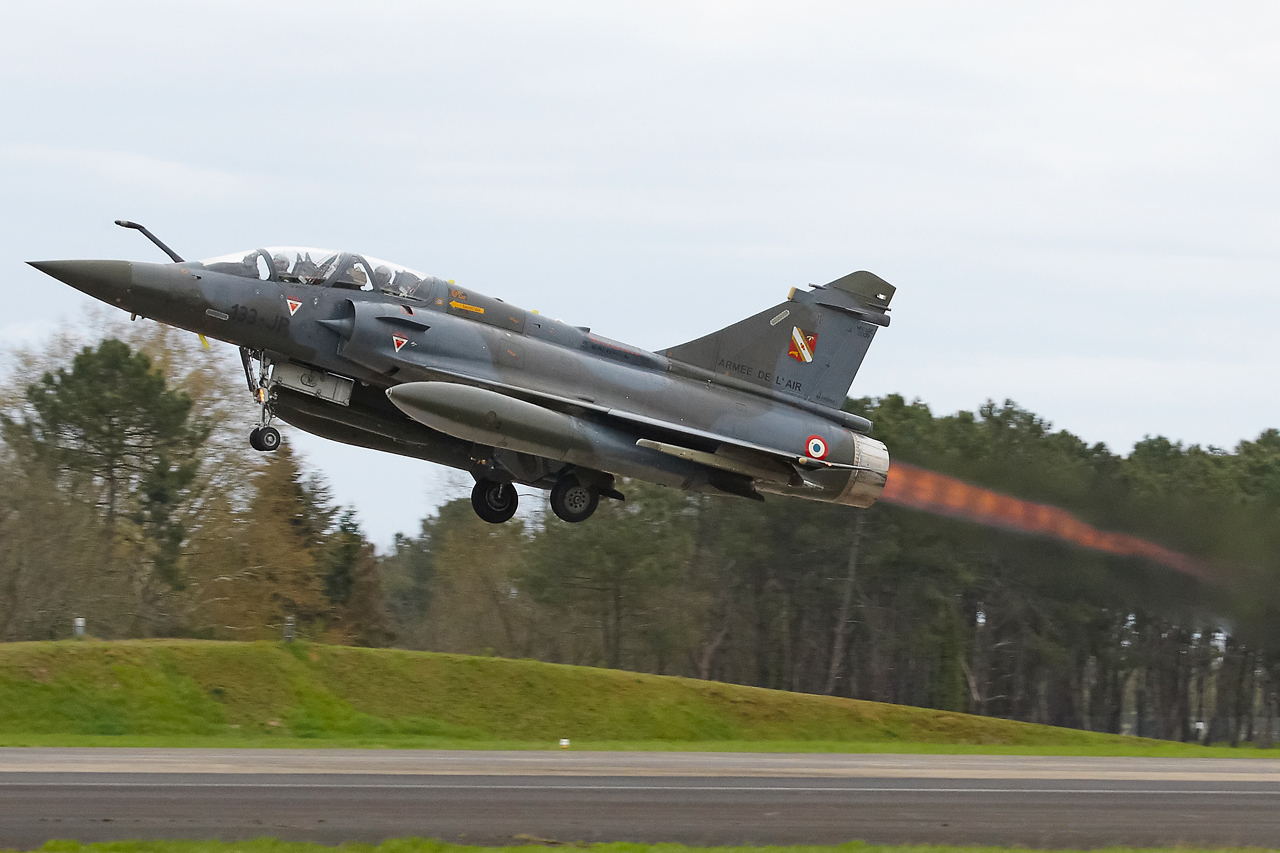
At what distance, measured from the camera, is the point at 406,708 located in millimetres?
27422

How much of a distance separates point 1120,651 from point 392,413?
31691 millimetres

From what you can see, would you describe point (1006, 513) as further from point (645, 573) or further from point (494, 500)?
point (645, 573)

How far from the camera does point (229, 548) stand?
43344mm

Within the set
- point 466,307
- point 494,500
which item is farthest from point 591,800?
point 466,307

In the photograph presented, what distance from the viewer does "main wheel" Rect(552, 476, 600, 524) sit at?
20609 mm

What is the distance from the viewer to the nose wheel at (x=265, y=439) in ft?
60.2

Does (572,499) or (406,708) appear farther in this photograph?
(406,708)

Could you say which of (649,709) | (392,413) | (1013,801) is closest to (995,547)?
(649,709)

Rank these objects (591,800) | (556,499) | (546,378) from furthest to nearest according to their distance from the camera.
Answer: (556,499), (546,378), (591,800)

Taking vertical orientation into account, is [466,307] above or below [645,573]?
above

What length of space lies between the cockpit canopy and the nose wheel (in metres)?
2.03

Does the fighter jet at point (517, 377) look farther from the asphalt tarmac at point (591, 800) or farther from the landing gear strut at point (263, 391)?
the asphalt tarmac at point (591, 800)

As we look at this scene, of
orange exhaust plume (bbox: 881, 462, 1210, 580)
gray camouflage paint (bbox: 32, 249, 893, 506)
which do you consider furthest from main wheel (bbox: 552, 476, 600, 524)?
orange exhaust plume (bbox: 881, 462, 1210, 580)

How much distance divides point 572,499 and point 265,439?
4657 millimetres
